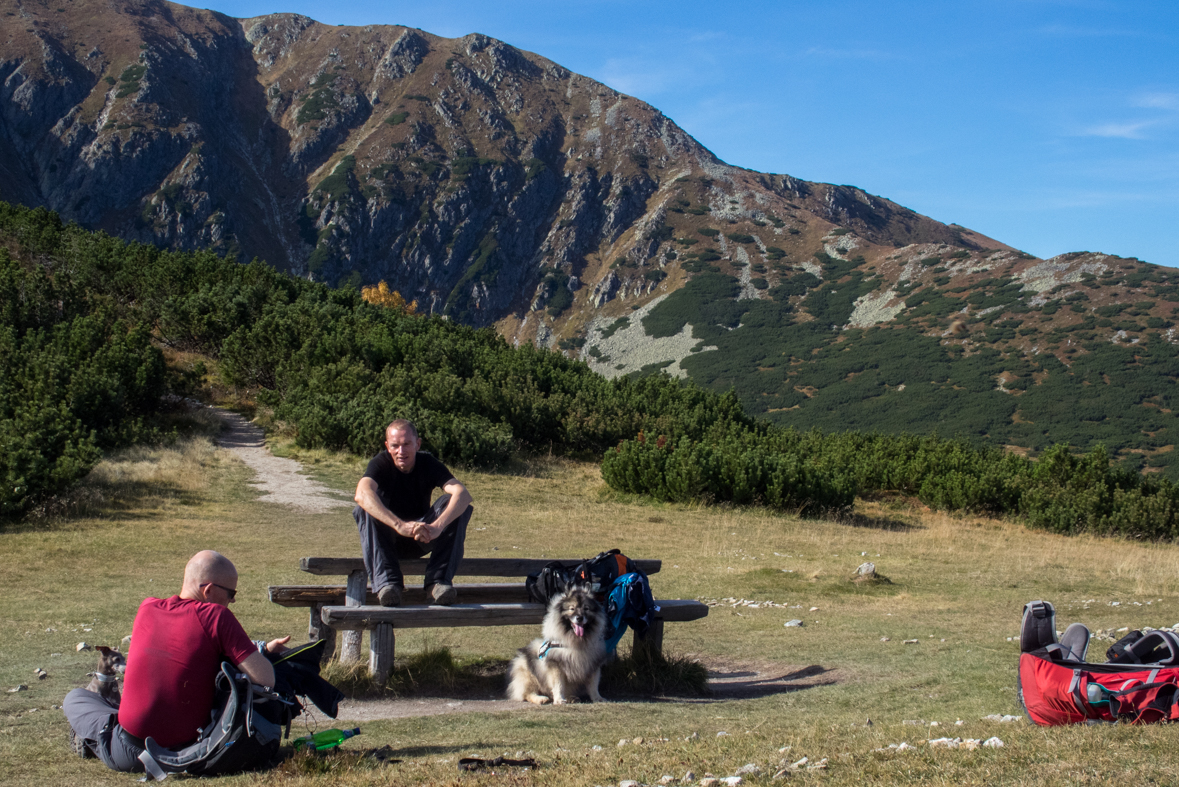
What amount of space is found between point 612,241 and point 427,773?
5432 inches

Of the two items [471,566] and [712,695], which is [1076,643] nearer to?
[712,695]

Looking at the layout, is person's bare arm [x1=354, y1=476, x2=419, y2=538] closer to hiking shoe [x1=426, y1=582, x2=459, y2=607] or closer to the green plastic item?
hiking shoe [x1=426, y1=582, x2=459, y2=607]

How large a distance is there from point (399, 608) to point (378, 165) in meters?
A: 139

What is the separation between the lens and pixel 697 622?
8734mm

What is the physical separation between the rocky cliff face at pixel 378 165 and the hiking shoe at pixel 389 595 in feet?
371

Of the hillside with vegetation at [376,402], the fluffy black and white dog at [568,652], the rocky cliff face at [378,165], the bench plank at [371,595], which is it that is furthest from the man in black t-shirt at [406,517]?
the rocky cliff face at [378,165]

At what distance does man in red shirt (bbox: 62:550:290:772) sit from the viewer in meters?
3.56

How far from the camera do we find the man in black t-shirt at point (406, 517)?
5699 mm

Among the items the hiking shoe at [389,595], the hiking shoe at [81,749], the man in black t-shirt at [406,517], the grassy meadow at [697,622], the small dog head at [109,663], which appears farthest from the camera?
the man in black t-shirt at [406,517]

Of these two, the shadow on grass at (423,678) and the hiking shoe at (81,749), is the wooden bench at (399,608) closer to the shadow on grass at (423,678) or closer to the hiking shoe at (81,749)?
the shadow on grass at (423,678)

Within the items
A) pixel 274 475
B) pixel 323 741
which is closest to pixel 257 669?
pixel 323 741

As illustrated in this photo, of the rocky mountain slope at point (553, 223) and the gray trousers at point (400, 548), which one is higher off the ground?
the rocky mountain slope at point (553, 223)

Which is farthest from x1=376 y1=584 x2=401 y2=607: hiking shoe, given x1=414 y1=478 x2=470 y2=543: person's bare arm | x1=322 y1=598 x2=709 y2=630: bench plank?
x1=414 y1=478 x2=470 y2=543: person's bare arm

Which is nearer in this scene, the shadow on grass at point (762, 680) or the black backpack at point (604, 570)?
the black backpack at point (604, 570)
